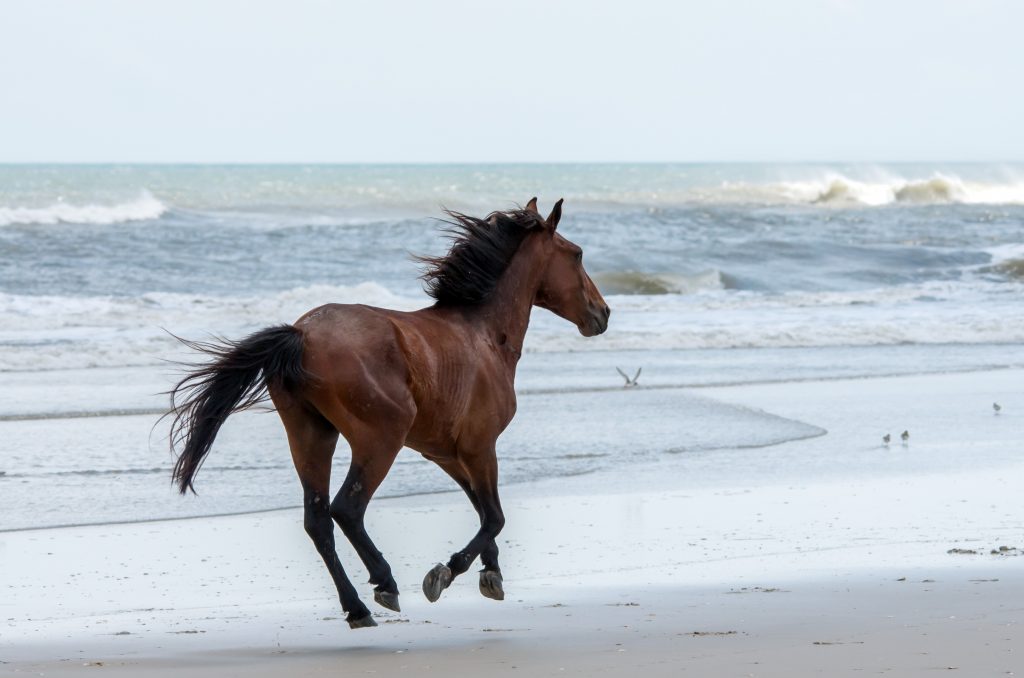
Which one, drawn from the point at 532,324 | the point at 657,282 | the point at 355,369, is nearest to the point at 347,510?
the point at 355,369

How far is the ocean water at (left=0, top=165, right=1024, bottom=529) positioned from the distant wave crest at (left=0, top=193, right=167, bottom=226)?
13 centimetres

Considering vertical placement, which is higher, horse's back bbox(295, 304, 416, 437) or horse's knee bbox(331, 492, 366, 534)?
horse's back bbox(295, 304, 416, 437)

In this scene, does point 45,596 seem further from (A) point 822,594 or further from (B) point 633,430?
(B) point 633,430

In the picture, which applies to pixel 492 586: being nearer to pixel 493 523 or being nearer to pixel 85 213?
pixel 493 523

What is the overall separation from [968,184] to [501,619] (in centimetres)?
6776

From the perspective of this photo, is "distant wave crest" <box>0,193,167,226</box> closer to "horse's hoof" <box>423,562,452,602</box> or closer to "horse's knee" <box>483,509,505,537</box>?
"horse's knee" <box>483,509,505,537</box>

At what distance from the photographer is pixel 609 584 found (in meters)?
5.93

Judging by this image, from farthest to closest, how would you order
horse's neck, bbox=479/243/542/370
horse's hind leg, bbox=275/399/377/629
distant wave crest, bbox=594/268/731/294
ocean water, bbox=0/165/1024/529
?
distant wave crest, bbox=594/268/731/294 → ocean water, bbox=0/165/1024/529 → horse's neck, bbox=479/243/542/370 → horse's hind leg, bbox=275/399/377/629

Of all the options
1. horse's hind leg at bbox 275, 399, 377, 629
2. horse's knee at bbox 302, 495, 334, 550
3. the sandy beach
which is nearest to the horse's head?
the sandy beach

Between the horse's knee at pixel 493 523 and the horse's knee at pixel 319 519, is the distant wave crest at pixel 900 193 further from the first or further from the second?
the horse's knee at pixel 319 519

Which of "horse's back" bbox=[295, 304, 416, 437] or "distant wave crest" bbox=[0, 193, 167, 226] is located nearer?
"horse's back" bbox=[295, 304, 416, 437]

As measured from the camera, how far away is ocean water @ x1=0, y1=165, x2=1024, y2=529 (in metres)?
9.44

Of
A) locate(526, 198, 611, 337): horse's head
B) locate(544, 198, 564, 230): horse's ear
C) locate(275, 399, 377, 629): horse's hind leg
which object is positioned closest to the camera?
locate(275, 399, 377, 629): horse's hind leg

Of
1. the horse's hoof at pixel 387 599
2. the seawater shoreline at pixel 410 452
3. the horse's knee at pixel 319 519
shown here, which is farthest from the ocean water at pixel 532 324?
the horse's hoof at pixel 387 599
